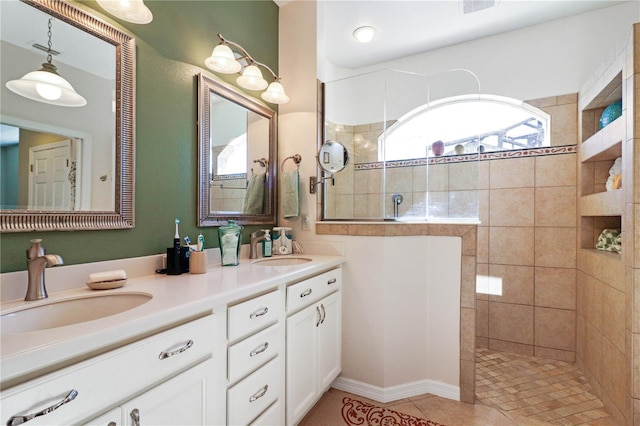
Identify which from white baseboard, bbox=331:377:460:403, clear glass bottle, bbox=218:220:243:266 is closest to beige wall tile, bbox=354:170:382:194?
clear glass bottle, bbox=218:220:243:266

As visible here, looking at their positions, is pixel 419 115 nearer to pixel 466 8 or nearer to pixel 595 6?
pixel 466 8

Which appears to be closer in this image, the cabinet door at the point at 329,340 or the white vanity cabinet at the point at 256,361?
the white vanity cabinet at the point at 256,361

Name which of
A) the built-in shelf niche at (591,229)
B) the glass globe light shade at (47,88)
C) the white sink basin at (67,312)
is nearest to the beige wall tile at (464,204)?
the built-in shelf niche at (591,229)

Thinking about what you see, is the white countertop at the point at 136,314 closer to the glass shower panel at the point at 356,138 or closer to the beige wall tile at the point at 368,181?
the glass shower panel at the point at 356,138

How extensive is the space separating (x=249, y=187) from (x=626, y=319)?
2.33 meters

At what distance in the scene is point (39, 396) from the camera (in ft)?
2.11

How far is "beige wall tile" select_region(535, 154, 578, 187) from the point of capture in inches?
99.2

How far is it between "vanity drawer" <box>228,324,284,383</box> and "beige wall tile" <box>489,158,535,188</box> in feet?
7.78

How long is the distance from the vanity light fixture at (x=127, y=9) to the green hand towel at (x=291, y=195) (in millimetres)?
1297

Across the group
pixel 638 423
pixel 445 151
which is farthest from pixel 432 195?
pixel 638 423

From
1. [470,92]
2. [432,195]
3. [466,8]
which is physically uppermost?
[466,8]

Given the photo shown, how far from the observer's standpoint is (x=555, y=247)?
8.40 feet

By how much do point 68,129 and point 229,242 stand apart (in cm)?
86

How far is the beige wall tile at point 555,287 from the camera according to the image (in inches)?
98.8
